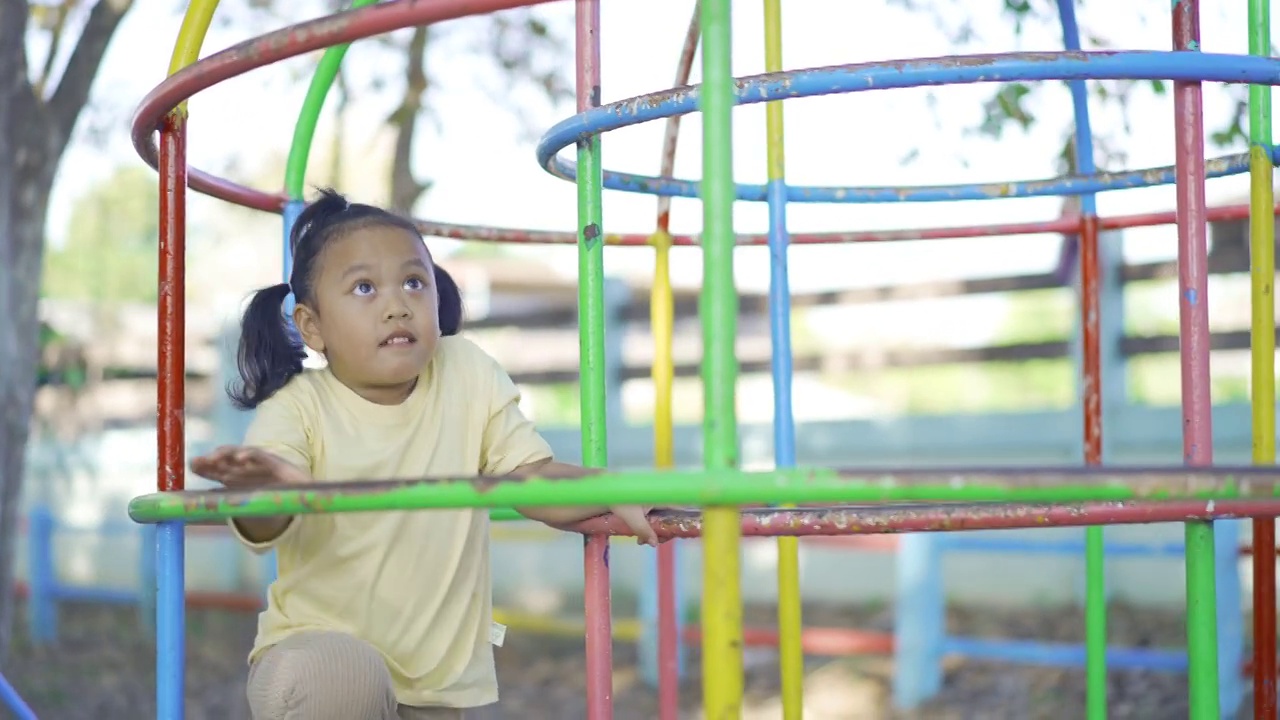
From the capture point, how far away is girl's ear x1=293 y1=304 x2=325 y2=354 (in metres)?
1.90

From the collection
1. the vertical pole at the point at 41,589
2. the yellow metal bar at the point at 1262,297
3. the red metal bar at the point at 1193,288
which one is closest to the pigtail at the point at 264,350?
the red metal bar at the point at 1193,288

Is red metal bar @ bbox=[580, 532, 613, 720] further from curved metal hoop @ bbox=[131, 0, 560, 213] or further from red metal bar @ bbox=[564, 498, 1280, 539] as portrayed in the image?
curved metal hoop @ bbox=[131, 0, 560, 213]

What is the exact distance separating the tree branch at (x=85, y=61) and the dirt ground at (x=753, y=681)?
6.19 ft

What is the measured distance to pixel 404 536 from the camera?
1.85 metres

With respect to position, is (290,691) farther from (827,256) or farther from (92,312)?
(92,312)

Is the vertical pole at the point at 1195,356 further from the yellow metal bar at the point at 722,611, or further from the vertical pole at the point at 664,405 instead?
the vertical pole at the point at 664,405

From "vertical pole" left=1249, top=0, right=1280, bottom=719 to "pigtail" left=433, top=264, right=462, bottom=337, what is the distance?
1.12 m

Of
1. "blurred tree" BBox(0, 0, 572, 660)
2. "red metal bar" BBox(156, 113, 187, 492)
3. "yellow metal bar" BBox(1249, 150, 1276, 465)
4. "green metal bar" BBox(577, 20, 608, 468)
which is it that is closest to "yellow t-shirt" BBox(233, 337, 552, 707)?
"red metal bar" BBox(156, 113, 187, 492)

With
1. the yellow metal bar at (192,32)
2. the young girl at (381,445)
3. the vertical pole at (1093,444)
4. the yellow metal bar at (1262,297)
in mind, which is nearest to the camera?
the yellow metal bar at (192,32)

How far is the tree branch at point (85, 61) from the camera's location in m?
3.79

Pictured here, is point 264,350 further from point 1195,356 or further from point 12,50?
point 12,50

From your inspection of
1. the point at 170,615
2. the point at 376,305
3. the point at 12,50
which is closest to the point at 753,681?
the point at 12,50

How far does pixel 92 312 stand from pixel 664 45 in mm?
4796

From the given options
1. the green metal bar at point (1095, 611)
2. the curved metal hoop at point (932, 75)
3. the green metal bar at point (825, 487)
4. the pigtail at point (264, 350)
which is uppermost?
the curved metal hoop at point (932, 75)
